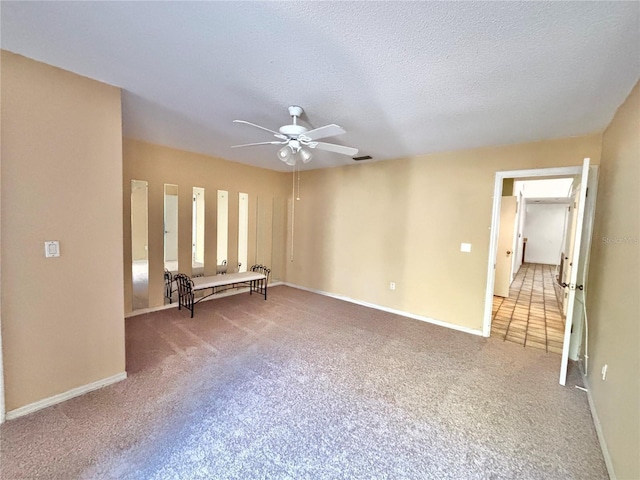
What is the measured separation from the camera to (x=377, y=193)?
15.0 feet

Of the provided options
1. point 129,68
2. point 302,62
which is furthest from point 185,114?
point 302,62

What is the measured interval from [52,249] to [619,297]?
4065 mm

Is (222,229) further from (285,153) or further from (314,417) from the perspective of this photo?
(314,417)

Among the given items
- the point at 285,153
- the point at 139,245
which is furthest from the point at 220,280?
the point at 285,153

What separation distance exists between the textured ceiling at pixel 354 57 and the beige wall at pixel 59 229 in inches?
10.9

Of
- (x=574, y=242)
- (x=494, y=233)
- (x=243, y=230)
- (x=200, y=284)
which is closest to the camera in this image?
(x=574, y=242)

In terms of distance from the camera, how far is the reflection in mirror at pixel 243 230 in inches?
205

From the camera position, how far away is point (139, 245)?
12.8 feet

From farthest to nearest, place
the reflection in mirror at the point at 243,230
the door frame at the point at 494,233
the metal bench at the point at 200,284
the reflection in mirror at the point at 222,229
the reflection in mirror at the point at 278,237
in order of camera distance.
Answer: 1. the reflection in mirror at the point at 278,237
2. the reflection in mirror at the point at 243,230
3. the reflection in mirror at the point at 222,229
4. the metal bench at the point at 200,284
5. the door frame at the point at 494,233

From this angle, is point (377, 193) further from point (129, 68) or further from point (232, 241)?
point (129, 68)

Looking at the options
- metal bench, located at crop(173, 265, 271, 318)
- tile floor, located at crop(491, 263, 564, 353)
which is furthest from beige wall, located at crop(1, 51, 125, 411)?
tile floor, located at crop(491, 263, 564, 353)

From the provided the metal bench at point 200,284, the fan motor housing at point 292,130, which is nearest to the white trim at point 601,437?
the fan motor housing at point 292,130

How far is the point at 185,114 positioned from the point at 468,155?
3556 mm

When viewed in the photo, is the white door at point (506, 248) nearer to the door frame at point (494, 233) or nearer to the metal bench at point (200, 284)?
the door frame at point (494, 233)
